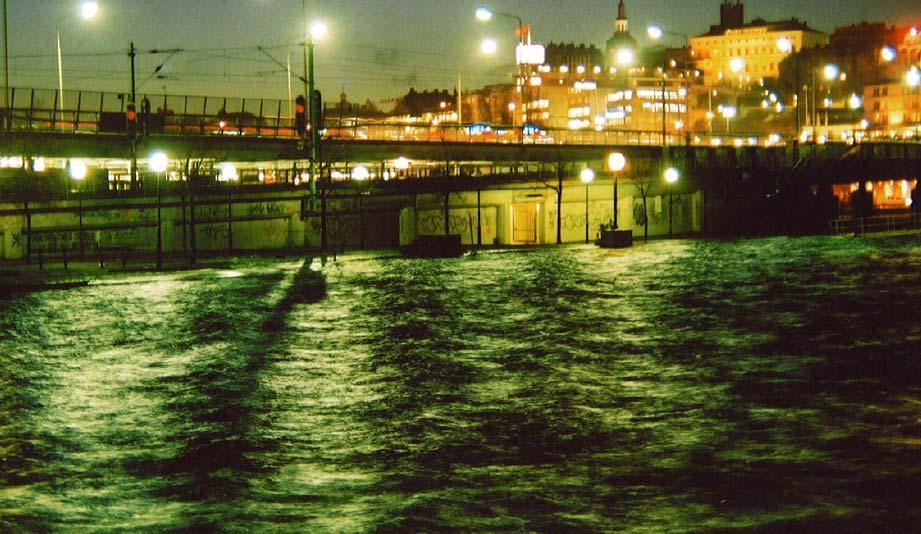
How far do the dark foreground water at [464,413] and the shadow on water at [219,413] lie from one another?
1.9 inches

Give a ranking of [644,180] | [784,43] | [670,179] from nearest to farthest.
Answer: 1. [644,180]
2. [670,179]
3. [784,43]

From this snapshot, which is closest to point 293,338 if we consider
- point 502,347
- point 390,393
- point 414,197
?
point 502,347

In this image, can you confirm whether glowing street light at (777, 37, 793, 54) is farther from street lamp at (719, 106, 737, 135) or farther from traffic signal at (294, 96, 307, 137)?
street lamp at (719, 106, 737, 135)

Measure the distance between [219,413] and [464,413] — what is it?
3190 millimetres

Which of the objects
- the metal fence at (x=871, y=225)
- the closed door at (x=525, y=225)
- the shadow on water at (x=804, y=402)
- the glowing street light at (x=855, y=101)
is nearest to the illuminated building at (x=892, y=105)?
the glowing street light at (x=855, y=101)

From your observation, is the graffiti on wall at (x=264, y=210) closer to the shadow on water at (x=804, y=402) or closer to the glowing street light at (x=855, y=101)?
the shadow on water at (x=804, y=402)

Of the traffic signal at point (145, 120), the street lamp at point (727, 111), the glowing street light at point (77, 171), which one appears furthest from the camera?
the street lamp at point (727, 111)

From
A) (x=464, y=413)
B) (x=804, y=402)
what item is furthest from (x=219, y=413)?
(x=804, y=402)

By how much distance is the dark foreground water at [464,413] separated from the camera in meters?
9.28

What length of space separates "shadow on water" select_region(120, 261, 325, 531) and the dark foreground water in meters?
0.05

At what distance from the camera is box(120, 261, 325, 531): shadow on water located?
9.85m

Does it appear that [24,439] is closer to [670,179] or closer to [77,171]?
[77,171]

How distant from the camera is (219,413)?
13984 millimetres

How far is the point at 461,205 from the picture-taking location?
60812mm
